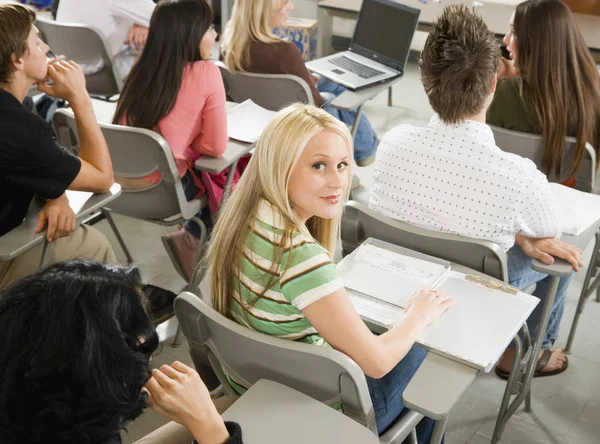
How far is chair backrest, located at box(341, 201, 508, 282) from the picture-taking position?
1.68 m

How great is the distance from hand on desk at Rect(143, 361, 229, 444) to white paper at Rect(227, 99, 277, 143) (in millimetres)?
1505

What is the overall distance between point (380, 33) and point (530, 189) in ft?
6.90

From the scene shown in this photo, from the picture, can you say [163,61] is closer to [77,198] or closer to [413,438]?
[77,198]

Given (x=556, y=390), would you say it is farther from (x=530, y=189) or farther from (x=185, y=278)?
(x=185, y=278)

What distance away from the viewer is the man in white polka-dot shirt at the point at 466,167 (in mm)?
1724

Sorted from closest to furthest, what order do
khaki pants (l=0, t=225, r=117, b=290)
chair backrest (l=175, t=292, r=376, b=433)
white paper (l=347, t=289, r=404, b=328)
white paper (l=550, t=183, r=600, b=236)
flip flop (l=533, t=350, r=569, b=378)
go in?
chair backrest (l=175, t=292, r=376, b=433), white paper (l=347, t=289, r=404, b=328), white paper (l=550, t=183, r=600, b=236), khaki pants (l=0, t=225, r=117, b=290), flip flop (l=533, t=350, r=569, b=378)

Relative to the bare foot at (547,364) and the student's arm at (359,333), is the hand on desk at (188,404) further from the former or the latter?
the bare foot at (547,364)

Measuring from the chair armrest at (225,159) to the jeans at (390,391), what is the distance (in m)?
1.02

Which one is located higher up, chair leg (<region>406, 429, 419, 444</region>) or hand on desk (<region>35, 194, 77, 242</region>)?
hand on desk (<region>35, 194, 77, 242</region>)

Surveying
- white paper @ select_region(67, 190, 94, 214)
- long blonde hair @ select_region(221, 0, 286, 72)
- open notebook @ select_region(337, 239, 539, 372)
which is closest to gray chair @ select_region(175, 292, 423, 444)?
open notebook @ select_region(337, 239, 539, 372)

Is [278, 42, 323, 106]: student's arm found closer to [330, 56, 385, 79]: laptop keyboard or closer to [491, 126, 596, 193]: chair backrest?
[330, 56, 385, 79]: laptop keyboard

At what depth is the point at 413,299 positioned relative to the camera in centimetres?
150

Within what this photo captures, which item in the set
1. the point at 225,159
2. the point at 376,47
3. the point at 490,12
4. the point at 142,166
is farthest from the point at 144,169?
the point at 490,12

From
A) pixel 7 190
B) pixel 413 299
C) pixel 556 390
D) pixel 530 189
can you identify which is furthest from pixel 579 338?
pixel 7 190
